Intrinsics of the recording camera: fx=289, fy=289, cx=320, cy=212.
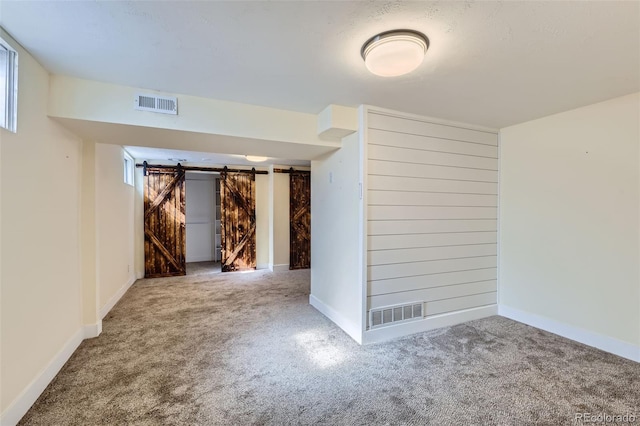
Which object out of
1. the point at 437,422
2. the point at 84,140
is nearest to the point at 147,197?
the point at 84,140

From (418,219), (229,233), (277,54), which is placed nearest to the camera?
(277,54)

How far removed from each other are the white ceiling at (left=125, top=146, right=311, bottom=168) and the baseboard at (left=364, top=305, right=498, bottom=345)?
134 inches

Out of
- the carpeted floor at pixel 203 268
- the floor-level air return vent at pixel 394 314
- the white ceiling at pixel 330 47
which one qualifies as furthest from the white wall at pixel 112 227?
the floor-level air return vent at pixel 394 314

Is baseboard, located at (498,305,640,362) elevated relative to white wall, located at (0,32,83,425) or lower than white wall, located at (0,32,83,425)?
lower

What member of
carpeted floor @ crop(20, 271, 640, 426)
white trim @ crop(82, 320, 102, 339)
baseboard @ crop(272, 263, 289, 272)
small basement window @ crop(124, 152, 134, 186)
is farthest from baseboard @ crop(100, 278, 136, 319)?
baseboard @ crop(272, 263, 289, 272)

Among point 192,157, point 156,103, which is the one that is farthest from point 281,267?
point 156,103

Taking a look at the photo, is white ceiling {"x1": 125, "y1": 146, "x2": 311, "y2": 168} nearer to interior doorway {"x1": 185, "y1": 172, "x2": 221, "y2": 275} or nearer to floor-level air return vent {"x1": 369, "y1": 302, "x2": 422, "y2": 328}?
interior doorway {"x1": 185, "y1": 172, "x2": 221, "y2": 275}

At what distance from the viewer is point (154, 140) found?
111 inches

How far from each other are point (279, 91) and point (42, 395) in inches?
111

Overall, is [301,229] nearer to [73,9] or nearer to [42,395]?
[42,395]

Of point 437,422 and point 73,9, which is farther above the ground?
point 73,9

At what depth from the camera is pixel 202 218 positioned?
24.9 feet

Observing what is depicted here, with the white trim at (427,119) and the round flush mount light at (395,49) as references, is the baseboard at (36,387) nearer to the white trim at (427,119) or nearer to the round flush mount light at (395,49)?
the round flush mount light at (395,49)

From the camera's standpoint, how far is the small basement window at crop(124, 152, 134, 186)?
15.7 feet
